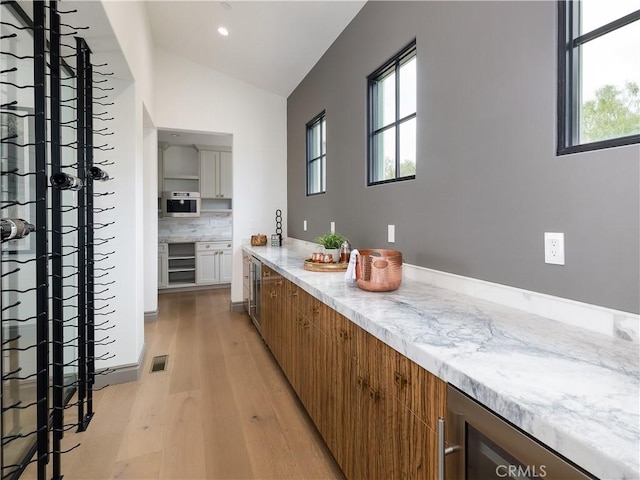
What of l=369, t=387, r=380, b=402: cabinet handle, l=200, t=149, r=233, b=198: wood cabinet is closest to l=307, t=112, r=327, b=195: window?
l=369, t=387, r=380, b=402: cabinet handle

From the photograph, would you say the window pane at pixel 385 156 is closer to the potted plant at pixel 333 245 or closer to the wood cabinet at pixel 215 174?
the potted plant at pixel 333 245

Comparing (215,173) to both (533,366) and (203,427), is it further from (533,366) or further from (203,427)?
(533,366)

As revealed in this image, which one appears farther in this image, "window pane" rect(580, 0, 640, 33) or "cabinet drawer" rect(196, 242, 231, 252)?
"cabinet drawer" rect(196, 242, 231, 252)

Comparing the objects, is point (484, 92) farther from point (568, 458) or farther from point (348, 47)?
point (348, 47)

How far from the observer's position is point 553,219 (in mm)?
1218

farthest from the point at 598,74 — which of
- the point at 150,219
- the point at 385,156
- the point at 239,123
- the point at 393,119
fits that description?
the point at 150,219

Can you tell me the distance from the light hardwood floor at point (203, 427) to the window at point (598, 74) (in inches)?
71.1

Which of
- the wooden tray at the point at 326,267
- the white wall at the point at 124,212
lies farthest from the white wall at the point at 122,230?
the wooden tray at the point at 326,267

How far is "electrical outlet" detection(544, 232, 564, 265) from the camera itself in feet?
3.91

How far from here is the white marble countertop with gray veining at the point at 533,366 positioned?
1.82ft

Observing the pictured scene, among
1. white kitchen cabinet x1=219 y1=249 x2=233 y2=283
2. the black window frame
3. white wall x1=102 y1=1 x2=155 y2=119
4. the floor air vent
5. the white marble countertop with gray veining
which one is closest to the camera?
the white marble countertop with gray veining

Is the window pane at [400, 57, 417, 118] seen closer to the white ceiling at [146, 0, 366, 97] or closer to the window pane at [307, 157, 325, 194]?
the white ceiling at [146, 0, 366, 97]

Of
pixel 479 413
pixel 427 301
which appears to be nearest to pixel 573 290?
pixel 427 301

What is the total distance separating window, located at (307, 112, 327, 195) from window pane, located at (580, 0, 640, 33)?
2.35 m
